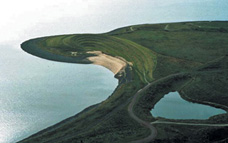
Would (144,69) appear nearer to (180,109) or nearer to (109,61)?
(109,61)

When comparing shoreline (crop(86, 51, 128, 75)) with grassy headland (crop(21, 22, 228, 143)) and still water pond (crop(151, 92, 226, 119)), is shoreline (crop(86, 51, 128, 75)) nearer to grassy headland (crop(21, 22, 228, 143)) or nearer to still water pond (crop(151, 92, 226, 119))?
grassy headland (crop(21, 22, 228, 143))

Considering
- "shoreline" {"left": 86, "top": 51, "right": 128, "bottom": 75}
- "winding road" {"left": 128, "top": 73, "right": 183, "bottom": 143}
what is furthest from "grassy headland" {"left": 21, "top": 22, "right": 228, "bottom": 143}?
"shoreline" {"left": 86, "top": 51, "right": 128, "bottom": 75}

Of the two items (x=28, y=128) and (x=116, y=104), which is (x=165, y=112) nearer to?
(x=116, y=104)

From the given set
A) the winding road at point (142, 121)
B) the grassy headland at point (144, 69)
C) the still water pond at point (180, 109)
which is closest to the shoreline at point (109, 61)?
the grassy headland at point (144, 69)

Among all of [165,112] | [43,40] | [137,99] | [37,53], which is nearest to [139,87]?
[137,99]

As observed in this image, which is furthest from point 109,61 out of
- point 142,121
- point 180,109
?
point 142,121
